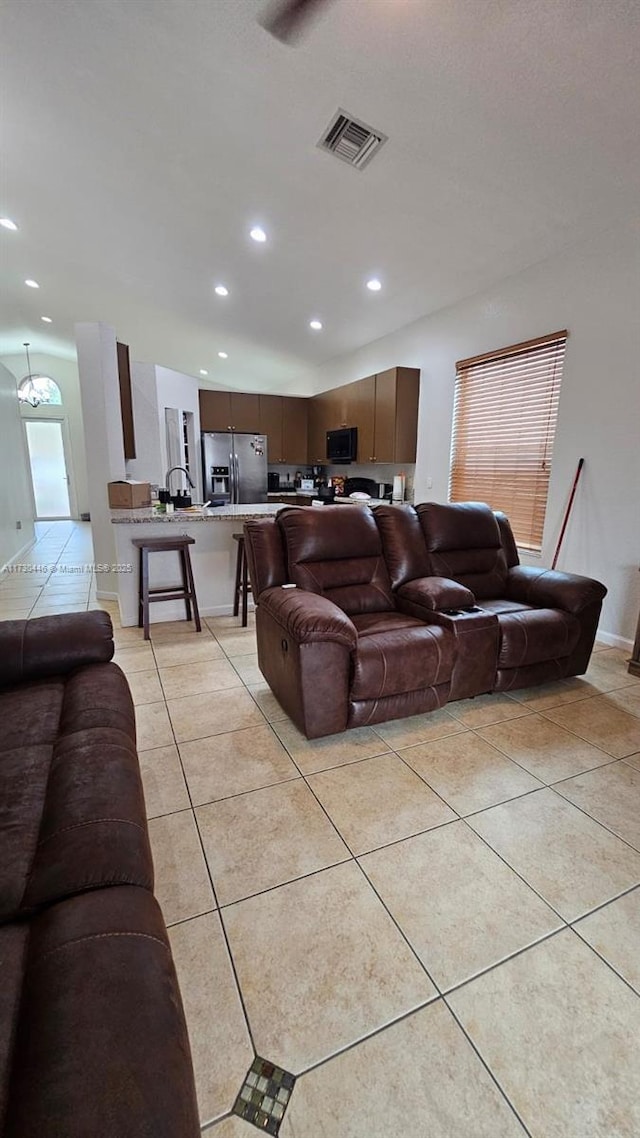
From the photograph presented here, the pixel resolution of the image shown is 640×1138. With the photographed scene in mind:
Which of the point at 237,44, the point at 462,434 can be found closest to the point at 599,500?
the point at 462,434

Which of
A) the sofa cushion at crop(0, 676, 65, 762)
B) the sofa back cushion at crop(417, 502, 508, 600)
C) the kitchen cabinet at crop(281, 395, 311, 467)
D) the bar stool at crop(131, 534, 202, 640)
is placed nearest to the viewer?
the sofa cushion at crop(0, 676, 65, 762)

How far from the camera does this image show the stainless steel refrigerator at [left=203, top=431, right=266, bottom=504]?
21.4 ft

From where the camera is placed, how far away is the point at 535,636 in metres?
2.49

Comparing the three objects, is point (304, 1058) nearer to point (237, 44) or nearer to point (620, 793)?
point (620, 793)

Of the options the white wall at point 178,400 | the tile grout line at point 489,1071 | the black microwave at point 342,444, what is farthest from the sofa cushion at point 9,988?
the black microwave at point 342,444

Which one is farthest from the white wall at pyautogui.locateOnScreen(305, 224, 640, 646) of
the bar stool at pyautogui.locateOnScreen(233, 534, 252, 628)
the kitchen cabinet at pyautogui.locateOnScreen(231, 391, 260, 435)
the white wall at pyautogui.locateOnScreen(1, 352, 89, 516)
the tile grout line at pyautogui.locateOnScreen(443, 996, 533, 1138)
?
the white wall at pyautogui.locateOnScreen(1, 352, 89, 516)

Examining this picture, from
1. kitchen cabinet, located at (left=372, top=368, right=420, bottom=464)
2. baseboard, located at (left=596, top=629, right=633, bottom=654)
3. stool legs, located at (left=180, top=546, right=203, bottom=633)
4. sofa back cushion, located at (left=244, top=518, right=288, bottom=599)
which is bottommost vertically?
baseboard, located at (left=596, top=629, right=633, bottom=654)

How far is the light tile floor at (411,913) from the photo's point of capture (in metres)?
0.98

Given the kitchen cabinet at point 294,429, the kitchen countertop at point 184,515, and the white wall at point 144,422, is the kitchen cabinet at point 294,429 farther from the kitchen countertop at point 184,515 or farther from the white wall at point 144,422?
the kitchen countertop at point 184,515

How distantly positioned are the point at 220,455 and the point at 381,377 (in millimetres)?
2596

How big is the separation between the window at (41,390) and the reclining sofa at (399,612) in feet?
29.2

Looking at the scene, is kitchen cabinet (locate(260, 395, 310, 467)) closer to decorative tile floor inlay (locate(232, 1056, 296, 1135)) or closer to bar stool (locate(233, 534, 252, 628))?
bar stool (locate(233, 534, 252, 628))

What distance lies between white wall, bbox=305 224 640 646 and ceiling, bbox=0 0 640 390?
23 cm

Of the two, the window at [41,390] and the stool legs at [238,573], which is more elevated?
the window at [41,390]
